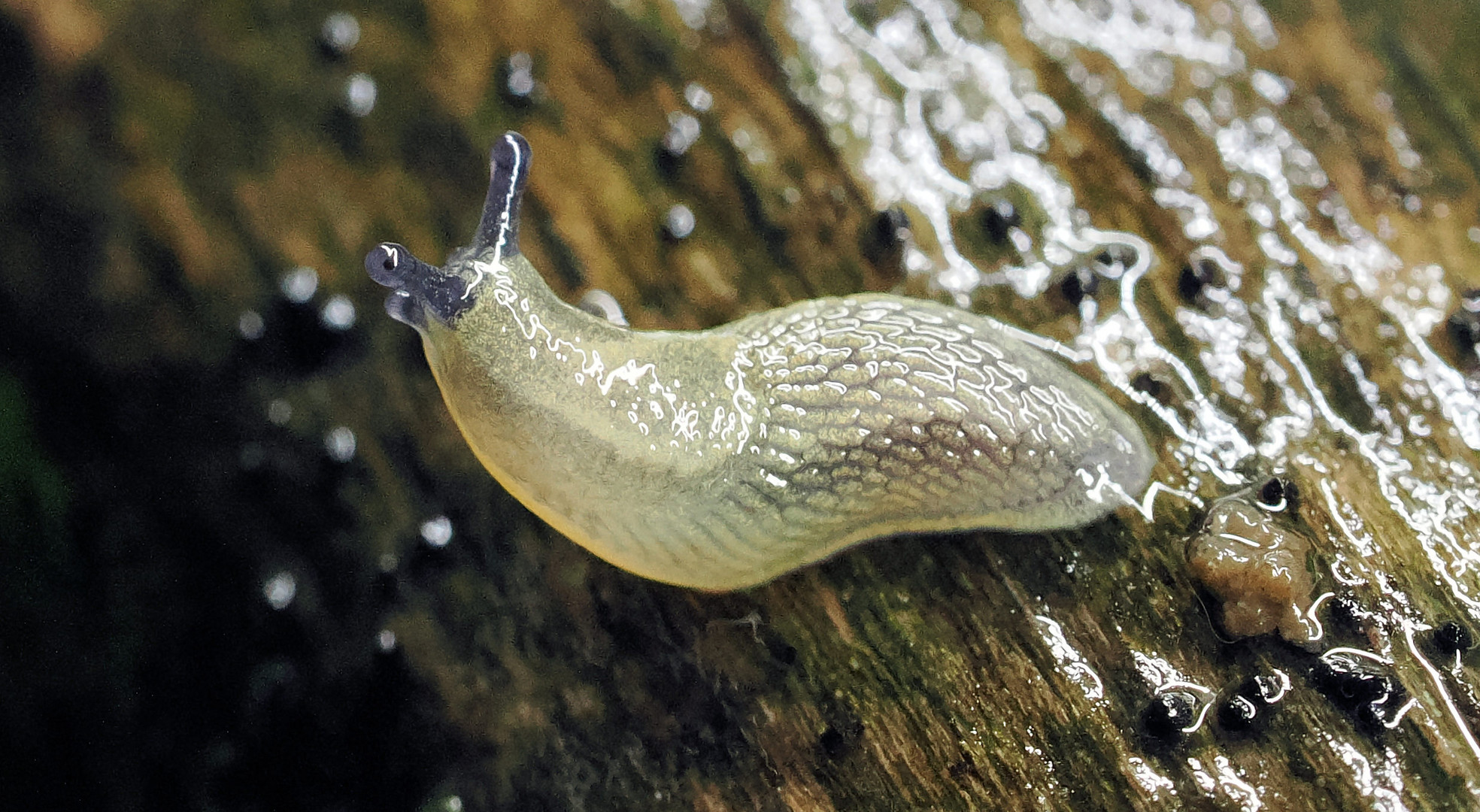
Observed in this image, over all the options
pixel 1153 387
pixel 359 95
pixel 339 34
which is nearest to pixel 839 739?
pixel 1153 387

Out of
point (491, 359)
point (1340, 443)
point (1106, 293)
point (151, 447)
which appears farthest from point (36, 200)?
point (1340, 443)

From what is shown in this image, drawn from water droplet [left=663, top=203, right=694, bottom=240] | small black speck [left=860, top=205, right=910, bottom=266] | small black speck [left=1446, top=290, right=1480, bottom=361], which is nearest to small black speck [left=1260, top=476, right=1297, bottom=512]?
small black speck [left=1446, top=290, right=1480, bottom=361]

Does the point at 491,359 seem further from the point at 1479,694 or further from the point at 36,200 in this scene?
the point at 1479,694

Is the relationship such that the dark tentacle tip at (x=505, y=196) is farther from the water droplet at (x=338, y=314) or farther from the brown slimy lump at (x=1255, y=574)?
the brown slimy lump at (x=1255, y=574)

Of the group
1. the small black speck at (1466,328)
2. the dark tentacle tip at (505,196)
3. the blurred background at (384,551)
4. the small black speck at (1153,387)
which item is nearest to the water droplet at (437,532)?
the blurred background at (384,551)

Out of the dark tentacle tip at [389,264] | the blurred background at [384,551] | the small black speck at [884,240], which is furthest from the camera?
the small black speck at [884,240]

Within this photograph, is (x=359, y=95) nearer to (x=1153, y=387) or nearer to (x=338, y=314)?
(x=338, y=314)
